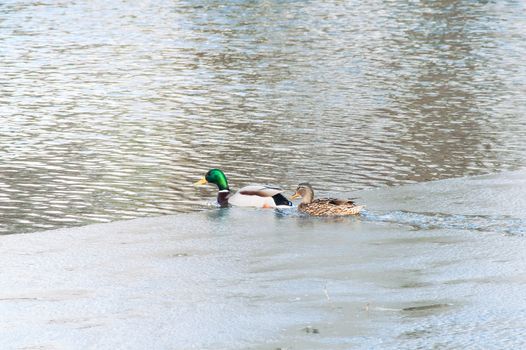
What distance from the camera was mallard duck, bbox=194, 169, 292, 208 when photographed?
12.4 m

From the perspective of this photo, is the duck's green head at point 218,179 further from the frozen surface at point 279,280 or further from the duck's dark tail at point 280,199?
the duck's dark tail at point 280,199

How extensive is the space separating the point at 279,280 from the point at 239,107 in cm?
1066

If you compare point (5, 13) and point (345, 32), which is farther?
point (5, 13)

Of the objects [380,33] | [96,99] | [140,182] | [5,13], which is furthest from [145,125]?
[5,13]

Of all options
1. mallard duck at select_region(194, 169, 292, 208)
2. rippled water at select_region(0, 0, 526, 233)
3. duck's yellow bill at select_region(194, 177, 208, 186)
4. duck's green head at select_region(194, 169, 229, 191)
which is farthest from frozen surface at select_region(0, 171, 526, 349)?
rippled water at select_region(0, 0, 526, 233)

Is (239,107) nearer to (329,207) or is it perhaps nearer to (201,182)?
(201,182)

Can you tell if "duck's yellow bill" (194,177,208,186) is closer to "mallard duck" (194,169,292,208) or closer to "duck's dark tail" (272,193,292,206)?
"mallard duck" (194,169,292,208)

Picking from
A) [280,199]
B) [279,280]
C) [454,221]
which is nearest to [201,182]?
[280,199]

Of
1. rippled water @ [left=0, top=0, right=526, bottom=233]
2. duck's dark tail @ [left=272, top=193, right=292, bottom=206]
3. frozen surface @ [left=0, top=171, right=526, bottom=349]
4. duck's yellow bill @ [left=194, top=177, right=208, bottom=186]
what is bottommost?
frozen surface @ [left=0, top=171, right=526, bottom=349]

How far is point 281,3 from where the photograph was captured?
42312 mm

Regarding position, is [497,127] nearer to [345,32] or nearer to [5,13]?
[345,32]

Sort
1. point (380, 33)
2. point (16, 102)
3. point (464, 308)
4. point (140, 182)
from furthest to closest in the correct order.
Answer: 1. point (380, 33)
2. point (16, 102)
3. point (140, 182)
4. point (464, 308)

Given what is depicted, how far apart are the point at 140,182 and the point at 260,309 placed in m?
5.55

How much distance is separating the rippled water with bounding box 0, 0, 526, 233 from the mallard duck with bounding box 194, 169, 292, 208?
279 mm
